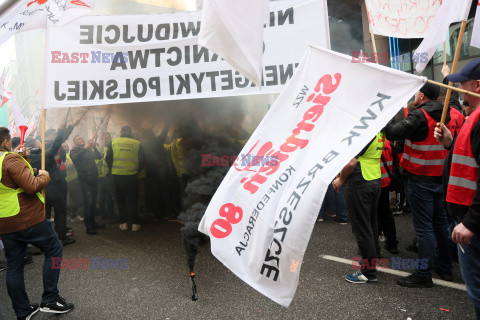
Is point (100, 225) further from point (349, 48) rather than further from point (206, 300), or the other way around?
point (349, 48)

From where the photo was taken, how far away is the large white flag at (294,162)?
5.85ft

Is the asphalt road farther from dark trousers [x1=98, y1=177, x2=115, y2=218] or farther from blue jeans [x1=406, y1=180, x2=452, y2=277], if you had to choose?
dark trousers [x1=98, y1=177, x2=115, y2=218]

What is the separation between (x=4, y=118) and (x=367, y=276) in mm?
5046

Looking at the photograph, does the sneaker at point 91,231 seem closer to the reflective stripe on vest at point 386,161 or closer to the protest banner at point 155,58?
the protest banner at point 155,58

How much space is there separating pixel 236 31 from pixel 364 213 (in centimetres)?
218

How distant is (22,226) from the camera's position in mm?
3072

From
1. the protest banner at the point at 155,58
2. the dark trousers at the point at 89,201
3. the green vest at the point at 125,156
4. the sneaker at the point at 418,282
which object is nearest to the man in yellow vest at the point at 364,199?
the sneaker at the point at 418,282

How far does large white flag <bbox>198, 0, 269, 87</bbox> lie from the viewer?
2412 mm

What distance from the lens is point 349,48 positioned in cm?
952

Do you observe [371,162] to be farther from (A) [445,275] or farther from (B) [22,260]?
(B) [22,260]

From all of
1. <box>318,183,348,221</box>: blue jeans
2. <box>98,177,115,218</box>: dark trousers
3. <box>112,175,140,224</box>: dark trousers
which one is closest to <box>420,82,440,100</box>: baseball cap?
<box>318,183,348,221</box>: blue jeans

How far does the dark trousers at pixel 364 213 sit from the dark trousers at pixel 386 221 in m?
0.82

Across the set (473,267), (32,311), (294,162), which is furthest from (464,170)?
(32,311)

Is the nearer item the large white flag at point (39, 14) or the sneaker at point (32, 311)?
the sneaker at point (32, 311)
